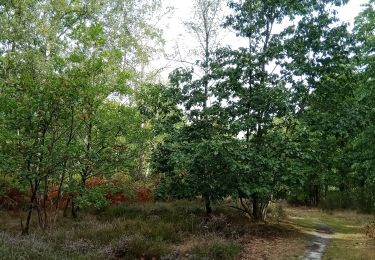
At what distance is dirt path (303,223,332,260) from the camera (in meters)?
11.6

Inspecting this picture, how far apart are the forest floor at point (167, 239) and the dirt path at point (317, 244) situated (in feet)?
0.30

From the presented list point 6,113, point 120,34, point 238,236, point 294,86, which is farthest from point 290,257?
point 120,34

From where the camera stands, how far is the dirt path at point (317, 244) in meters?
11.6

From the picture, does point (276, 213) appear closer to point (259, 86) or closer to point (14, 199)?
point (259, 86)

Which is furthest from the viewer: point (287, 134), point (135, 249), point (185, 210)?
point (185, 210)

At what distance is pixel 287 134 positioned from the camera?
14.2m

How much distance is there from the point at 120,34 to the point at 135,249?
62.3ft

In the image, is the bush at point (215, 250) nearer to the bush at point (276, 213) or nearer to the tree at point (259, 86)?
the tree at point (259, 86)

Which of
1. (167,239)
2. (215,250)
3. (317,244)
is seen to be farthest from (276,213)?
(215,250)

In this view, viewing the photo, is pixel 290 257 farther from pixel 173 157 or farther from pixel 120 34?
pixel 120 34

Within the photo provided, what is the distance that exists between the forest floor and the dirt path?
90 mm

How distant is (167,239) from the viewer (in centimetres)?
1205

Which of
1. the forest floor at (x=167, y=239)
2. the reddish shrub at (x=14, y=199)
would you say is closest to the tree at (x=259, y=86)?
the forest floor at (x=167, y=239)

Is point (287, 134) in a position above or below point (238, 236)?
above
